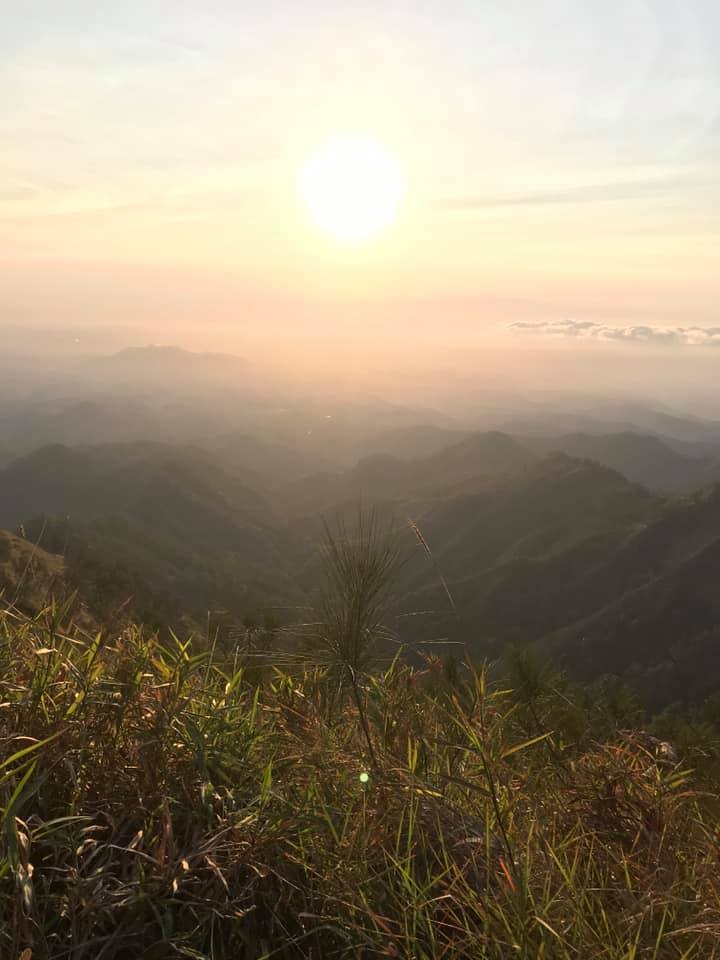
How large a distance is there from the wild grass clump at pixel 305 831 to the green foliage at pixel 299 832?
0.01 m

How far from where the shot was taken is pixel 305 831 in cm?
312

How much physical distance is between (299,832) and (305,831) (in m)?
0.07

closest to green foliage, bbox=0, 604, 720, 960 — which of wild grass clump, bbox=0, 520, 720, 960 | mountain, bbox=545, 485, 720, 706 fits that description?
wild grass clump, bbox=0, 520, 720, 960

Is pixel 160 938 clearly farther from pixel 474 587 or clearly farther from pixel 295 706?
pixel 474 587

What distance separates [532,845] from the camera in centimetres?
354

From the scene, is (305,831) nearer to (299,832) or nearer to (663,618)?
(299,832)

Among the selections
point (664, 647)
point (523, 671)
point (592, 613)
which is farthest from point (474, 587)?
point (523, 671)

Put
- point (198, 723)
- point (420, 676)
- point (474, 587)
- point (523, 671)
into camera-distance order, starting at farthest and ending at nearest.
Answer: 1. point (474, 587)
2. point (523, 671)
3. point (420, 676)
4. point (198, 723)

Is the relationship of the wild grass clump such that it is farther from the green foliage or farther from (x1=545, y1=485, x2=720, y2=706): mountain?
(x1=545, y1=485, x2=720, y2=706): mountain

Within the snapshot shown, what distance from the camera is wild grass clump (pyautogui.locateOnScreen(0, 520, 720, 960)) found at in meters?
2.60

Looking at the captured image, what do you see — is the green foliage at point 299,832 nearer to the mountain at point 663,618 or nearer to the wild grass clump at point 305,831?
the wild grass clump at point 305,831

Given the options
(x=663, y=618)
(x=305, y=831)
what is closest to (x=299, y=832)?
(x=305, y=831)

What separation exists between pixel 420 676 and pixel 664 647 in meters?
145

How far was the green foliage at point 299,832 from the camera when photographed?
8.53ft
